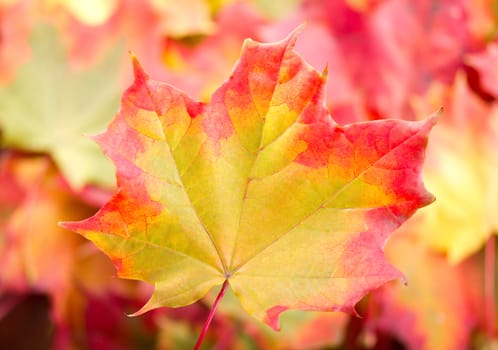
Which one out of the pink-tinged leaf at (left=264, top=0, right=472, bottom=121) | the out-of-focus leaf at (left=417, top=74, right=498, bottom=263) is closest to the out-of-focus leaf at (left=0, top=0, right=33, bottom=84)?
the pink-tinged leaf at (left=264, top=0, right=472, bottom=121)

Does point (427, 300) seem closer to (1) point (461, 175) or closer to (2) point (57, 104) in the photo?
(1) point (461, 175)

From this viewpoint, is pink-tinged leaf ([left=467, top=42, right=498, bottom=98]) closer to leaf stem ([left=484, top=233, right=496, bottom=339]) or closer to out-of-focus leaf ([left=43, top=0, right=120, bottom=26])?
leaf stem ([left=484, top=233, right=496, bottom=339])

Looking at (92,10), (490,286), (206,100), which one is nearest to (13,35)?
(92,10)

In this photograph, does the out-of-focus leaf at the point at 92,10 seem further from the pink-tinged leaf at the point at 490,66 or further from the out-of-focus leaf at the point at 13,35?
the pink-tinged leaf at the point at 490,66

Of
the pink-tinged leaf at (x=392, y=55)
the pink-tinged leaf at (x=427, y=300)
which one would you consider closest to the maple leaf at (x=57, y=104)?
the pink-tinged leaf at (x=392, y=55)

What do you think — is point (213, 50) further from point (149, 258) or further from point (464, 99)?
point (149, 258)

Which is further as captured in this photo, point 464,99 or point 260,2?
point 260,2

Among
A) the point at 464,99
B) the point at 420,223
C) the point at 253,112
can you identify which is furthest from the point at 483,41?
the point at 253,112
